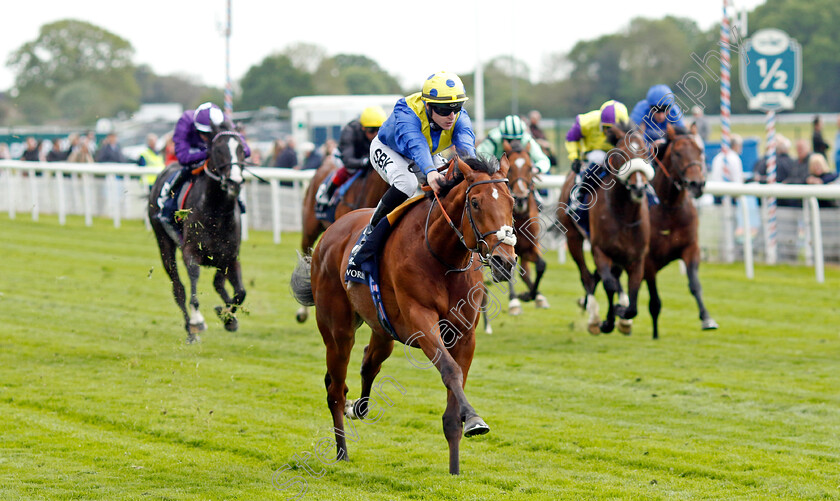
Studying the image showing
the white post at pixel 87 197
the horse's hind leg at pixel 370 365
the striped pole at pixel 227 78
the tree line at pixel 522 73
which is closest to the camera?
the horse's hind leg at pixel 370 365

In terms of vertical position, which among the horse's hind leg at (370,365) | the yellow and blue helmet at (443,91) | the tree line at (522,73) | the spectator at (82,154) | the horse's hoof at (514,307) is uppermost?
the tree line at (522,73)

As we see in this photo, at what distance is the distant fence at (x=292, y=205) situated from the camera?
13.7 metres

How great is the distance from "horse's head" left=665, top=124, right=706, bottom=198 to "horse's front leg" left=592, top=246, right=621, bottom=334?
38.3 inches

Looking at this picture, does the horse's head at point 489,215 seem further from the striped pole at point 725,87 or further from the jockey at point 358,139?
the striped pole at point 725,87

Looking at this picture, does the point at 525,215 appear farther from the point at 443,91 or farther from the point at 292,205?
the point at 292,205

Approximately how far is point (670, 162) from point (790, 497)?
5123 millimetres

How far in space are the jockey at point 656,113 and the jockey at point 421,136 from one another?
432cm

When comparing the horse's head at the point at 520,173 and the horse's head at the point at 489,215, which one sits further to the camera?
the horse's head at the point at 520,173

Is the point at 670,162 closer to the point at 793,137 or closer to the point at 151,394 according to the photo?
the point at 151,394

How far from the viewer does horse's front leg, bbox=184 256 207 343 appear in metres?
9.46

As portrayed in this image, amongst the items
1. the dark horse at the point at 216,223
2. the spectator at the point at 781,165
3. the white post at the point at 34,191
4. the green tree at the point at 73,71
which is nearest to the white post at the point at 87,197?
the white post at the point at 34,191

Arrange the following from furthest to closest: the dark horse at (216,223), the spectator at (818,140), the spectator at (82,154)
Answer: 1. the spectator at (82,154)
2. the spectator at (818,140)
3. the dark horse at (216,223)

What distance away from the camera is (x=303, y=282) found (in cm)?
647

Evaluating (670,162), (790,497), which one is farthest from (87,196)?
(790,497)
